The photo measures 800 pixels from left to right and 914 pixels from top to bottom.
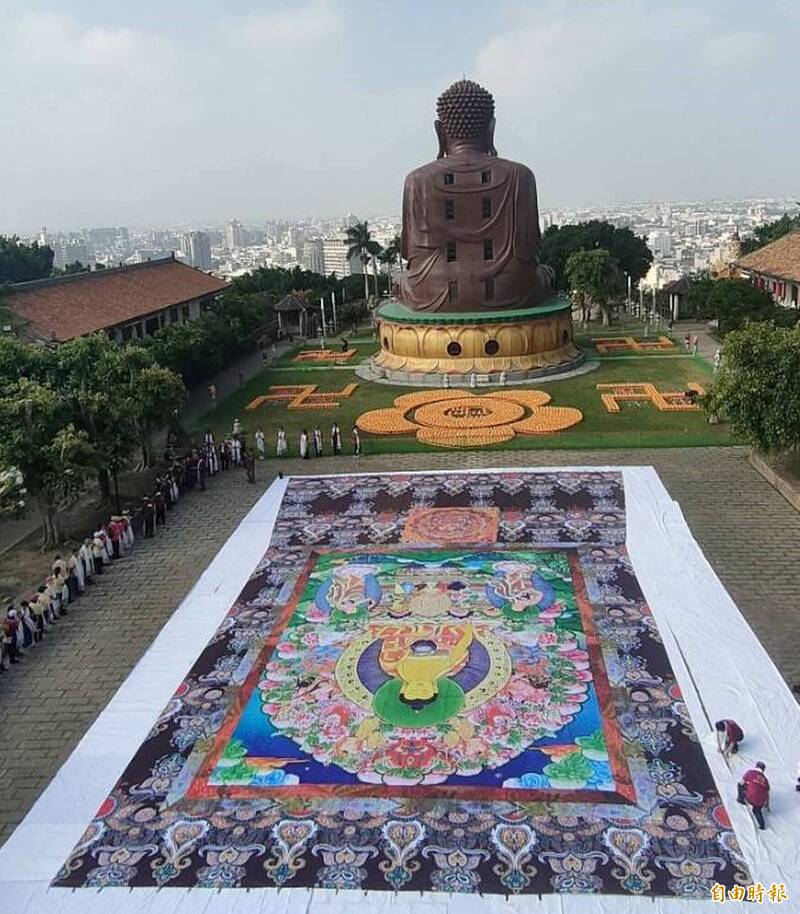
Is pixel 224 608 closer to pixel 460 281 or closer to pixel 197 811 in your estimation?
pixel 197 811

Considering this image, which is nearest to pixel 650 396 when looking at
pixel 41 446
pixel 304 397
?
pixel 304 397

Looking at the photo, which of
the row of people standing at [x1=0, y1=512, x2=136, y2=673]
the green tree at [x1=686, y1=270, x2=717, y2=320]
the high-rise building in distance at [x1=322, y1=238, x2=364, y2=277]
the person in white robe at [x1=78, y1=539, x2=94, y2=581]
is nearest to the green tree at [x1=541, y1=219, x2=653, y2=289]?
the green tree at [x1=686, y1=270, x2=717, y2=320]

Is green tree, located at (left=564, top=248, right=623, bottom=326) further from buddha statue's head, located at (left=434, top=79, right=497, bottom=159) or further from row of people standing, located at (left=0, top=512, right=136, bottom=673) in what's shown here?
row of people standing, located at (left=0, top=512, right=136, bottom=673)

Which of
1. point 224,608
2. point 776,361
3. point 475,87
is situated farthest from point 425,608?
point 475,87

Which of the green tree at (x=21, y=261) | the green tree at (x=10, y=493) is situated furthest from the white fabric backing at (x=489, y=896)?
the green tree at (x=21, y=261)

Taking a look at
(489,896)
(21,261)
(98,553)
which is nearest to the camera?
(489,896)

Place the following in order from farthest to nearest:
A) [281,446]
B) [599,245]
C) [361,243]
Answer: [361,243]
[599,245]
[281,446]

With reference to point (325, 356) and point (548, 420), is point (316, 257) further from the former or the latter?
point (548, 420)
